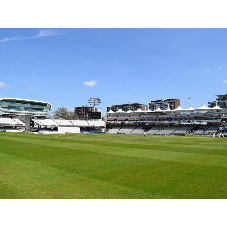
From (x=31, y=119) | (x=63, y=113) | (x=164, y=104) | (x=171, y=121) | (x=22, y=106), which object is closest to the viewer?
(x=171, y=121)

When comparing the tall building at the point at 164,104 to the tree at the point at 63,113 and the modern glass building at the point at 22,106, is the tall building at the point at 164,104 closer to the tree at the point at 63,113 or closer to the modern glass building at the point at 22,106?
the tree at the point at 63,113

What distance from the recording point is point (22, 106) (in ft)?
303

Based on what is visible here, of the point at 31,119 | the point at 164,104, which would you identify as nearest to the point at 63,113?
the point at 31,119

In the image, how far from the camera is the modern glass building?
88.8m

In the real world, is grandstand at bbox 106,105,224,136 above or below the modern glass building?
below

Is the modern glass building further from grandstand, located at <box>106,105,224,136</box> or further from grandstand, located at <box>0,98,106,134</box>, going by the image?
grandstand, located at <box>106,105,224,136</box>

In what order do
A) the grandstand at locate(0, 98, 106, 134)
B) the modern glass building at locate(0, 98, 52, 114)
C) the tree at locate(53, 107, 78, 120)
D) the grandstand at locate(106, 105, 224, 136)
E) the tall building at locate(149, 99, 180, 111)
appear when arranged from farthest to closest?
1. the tall building at locate(149, 99, 180, 111)
2. the tree at locate(53, 107, 78, 120)
3. the modern glass building at locate(0, 98, 52, 114)
4. the grandstand at locate(0, 98, 106, 134)
5. the grandstand at locate(106, 105, 224, 136)

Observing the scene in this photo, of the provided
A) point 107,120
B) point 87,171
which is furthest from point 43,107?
point 87,171

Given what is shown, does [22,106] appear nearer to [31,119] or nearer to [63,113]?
[31,119]

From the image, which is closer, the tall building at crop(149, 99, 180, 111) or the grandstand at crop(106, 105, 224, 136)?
the grandstand at crop(106, 105, 224, 136)

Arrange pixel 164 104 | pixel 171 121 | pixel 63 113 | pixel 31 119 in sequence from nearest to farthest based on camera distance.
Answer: pixel 171 121 → pixel 31 119 → pixel 63 113 → pixel 164 104

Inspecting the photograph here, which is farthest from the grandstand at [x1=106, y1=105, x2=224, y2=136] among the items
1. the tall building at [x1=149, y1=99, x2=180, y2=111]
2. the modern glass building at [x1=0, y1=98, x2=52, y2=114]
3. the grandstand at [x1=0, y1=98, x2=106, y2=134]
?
the tall building at [x1=149, y1=99, x2=180, y2=111]

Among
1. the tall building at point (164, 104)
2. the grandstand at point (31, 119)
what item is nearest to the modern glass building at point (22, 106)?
the grandstand at point (31, 119)

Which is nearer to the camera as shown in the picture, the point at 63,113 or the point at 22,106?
the point at 22,106
